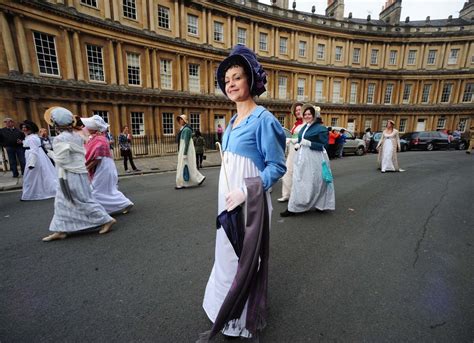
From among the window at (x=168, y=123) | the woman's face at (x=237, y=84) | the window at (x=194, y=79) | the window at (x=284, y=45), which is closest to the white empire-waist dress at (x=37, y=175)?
the woman's face at (x=237, y=84)

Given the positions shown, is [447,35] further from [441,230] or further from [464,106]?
[441,230]

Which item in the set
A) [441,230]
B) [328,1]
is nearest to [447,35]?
[328,1]

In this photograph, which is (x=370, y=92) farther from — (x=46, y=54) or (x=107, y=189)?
(x=107, y=189)

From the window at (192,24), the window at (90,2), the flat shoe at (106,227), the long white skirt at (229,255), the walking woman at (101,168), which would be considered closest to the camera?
the long white skirt at (229,255)

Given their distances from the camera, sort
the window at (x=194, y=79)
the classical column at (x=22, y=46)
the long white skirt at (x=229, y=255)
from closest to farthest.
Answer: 1. the long white skirt at (x=229, y=255)
2. the classical column at (x=22, y=46)
3. the window at (x=194, y=79)

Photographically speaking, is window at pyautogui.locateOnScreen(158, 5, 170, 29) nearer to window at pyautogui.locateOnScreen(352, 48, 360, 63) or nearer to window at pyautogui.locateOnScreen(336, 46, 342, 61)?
window at pyautogui.locateOnScreen(336, 46, 342, 61)

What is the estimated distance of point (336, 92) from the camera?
2958 cm

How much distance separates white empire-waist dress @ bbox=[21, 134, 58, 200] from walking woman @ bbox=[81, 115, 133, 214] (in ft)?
8.08

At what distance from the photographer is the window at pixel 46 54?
542 inches

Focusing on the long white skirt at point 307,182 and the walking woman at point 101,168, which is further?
the long white skirt at point 307,182

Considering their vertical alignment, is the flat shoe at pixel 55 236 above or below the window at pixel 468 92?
below

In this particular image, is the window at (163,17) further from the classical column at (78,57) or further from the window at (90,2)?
the classical column at (78,57)

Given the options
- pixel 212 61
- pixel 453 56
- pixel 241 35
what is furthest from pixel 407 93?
pixel 212 61

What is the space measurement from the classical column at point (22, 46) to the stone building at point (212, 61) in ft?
0.18
